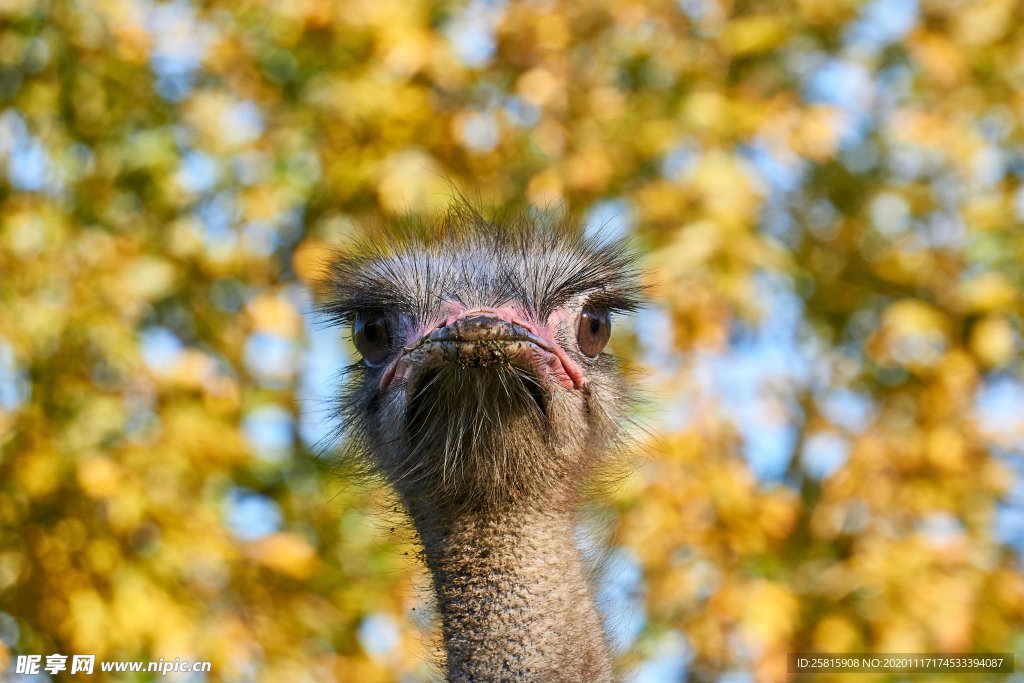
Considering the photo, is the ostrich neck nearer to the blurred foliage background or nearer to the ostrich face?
the ostrich face

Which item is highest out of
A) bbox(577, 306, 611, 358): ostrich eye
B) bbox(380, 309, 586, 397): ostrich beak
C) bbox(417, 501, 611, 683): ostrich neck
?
bbox(577, 306, 611, 358): ostrich eye

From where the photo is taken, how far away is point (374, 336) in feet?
7.64

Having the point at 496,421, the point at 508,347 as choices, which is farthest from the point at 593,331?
the point at 508,347

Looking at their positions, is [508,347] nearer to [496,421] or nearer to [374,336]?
[496,421]

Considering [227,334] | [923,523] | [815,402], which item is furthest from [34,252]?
[923,523]

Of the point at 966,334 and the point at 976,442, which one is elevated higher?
the point at 966,334

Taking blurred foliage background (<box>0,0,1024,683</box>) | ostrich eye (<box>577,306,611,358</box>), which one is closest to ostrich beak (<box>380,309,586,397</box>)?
ostrich eye (<box>577,306,611,358</box>)

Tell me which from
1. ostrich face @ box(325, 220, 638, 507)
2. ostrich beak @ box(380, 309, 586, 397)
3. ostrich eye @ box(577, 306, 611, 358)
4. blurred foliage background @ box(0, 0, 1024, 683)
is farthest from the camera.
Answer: blurred foliage background @ box(0, 0, 1024, 683)

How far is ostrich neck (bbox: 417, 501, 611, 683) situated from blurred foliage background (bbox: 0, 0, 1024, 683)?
4.72 feet

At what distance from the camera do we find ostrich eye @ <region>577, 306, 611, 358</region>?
7.55 feet

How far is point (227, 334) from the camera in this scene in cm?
378

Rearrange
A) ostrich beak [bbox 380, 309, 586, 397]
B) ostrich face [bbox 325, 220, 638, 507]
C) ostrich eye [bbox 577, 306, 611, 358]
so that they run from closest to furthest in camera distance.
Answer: ostrich beak [bbox 380, 309, 586, 397]
ostrich face [bbox 325, 220, 638, 507]
ostrich eye [bbox 577, 306, 611, 358]

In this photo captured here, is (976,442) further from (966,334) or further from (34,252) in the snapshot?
(34,252)

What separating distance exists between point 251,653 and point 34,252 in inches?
53.6
